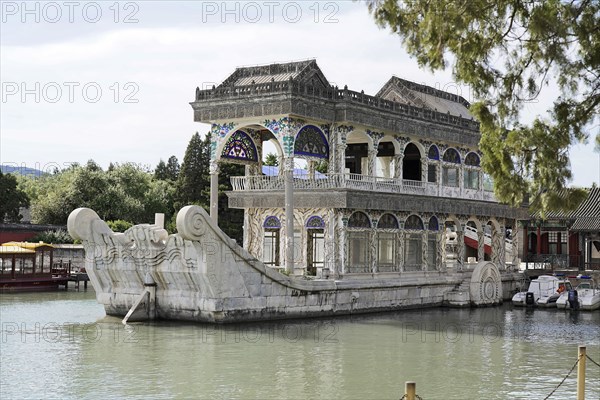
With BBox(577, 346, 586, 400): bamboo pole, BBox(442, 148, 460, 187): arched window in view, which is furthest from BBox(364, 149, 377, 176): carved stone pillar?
BBox(577, 346, 586, 400): bamboo pole

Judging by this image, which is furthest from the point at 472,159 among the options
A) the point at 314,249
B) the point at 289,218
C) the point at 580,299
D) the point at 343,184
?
the point at 289,218

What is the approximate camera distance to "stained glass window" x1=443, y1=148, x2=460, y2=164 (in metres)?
34.7

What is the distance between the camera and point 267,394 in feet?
50.6

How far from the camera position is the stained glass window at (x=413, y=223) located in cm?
3219

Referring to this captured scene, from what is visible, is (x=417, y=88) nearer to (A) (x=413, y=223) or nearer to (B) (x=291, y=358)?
(A) (x=413, y=223)

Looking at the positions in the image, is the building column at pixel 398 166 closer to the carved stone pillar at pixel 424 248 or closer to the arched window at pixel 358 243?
the arched window at pixel 358 243

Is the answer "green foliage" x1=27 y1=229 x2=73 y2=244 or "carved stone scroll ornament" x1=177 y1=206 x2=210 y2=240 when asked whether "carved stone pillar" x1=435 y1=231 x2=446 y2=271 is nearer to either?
"carved stone scroll ornament" x1=177 y1=206 x2=210 y2=240

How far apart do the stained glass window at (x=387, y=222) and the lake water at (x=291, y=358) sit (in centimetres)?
379

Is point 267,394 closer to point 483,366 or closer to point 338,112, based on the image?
point 483,366

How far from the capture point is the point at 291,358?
1914 centimetres

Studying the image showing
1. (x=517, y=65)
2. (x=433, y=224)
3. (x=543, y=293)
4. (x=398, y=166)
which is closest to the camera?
(x=517, y=65)

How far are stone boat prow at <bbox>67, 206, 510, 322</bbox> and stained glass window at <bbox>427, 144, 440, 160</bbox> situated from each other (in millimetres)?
7162

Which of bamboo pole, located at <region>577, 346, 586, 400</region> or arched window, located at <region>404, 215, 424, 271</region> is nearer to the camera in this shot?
bamboo pole, located at <region>577, 346, 586, 400</region>

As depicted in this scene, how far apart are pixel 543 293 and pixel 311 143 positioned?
487 inches
